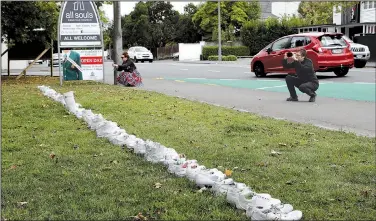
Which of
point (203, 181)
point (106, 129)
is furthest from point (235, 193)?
point (106, 129)

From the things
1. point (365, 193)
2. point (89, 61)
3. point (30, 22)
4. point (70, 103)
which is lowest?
point (365, 193)

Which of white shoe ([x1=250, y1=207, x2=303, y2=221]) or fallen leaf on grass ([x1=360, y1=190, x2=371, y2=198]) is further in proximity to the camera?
fallen leaf on grass ([x1=360, y1=190, x2=371, y2=198])

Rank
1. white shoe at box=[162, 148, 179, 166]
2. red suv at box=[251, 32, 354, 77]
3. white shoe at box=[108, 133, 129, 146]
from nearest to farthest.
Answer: red suv at box=[251, 32, 354, 77]
white shoe at box=[162, 148, 179, 166]
white shoe at box=[108, 133, 129, 146]

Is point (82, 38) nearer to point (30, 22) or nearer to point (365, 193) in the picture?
point (30, 22)

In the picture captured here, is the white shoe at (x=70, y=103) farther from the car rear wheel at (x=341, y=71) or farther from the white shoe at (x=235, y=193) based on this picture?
the white shoe at (x=235, y=193)

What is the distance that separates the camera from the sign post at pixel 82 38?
1466 cm

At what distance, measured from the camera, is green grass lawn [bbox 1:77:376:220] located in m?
3.50

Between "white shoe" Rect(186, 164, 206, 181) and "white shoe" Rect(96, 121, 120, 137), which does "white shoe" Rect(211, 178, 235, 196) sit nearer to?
"white shoe" Rect(186, 164, 206, 181)

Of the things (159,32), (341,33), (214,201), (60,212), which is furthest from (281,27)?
(60,212)

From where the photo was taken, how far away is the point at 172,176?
429 cm

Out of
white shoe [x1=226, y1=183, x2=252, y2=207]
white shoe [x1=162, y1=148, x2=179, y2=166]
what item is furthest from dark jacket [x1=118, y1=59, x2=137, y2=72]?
white shoe [x1=226, y1=183, x2=252, y2=207]

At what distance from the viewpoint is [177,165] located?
4.35 meters

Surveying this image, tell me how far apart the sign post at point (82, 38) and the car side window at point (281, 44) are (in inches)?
433

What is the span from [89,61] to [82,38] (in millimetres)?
679
